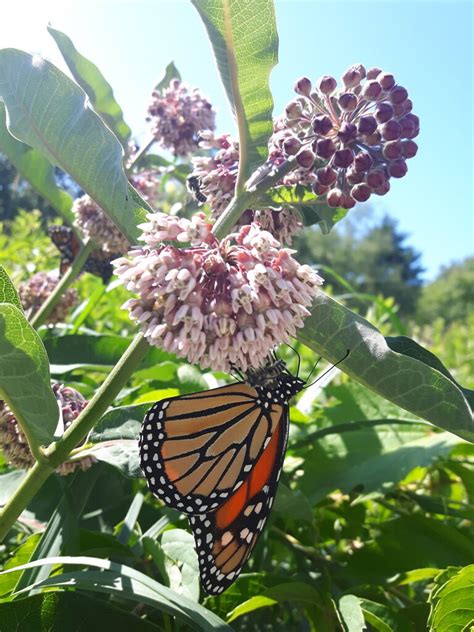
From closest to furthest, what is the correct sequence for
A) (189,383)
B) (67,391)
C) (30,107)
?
(30,107)
(67,391)
(189,383)

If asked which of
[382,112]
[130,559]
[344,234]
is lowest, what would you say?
[130,559]

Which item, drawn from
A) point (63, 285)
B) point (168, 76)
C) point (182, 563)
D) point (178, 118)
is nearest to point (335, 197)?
point (182, 563)

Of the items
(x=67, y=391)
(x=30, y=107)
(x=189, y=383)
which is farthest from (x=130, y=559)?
(x=30, y=107)

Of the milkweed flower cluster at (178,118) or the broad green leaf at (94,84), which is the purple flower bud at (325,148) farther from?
the milkweed flower cluster at (178,118)

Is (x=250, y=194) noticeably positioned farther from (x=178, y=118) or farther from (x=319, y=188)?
(x=178, y=118)

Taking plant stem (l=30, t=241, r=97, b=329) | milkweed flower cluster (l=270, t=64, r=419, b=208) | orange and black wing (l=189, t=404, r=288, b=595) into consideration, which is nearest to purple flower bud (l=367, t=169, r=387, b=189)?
milkweed flower cluster (l=270, t=64, r=419, b=208)

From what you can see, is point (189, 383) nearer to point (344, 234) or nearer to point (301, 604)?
point (301, 604)

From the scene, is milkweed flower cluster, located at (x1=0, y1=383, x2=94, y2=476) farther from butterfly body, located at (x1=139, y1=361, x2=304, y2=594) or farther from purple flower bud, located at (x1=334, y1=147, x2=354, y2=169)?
purple flower bud, located at (x1=334, y1=147, x2=354, y2=169)

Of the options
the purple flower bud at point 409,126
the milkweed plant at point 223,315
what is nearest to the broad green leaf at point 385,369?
the milkweed plant at point 223,315
